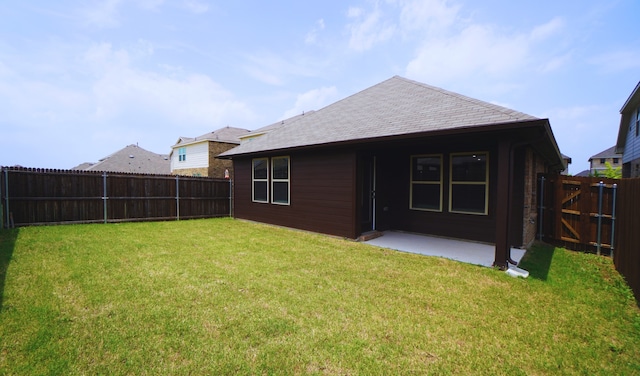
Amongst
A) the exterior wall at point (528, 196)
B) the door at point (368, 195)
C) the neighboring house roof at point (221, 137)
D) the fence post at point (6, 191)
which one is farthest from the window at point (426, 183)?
the neighboring house roof at point (221, 137)

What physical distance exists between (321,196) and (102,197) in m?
7.87

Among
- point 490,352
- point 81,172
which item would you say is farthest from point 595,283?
point 81,172

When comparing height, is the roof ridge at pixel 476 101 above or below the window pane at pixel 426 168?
above

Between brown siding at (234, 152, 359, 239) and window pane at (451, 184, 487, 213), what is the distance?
2.58m

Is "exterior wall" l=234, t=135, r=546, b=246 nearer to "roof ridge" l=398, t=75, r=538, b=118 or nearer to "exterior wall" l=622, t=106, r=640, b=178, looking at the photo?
"roof ridge" l=398, t=75, r=538, b=118

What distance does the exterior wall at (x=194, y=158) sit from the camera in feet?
81.7

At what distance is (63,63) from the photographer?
1130 centimetres

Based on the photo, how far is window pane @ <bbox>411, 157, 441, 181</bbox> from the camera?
7461 mm

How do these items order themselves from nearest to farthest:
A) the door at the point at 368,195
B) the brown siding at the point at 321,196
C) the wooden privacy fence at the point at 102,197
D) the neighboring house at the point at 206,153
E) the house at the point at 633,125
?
the brown siding at the point at 321,196
the door at the point at 368,195
the wooden privacy fence at the point at 102,197
the house at the point at 633,125
the neighboring house at the point at 206,153

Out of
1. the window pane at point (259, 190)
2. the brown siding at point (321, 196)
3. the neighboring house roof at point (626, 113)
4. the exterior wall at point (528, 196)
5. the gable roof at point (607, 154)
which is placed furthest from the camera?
the gable roof at point (607, 154)

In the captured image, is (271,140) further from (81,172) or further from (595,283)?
(595,283)

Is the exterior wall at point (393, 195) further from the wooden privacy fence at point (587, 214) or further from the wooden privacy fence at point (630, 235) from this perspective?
the wooden privacy fence at point (630, 235)

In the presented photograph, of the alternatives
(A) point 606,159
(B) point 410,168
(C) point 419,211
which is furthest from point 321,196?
(A) point 606,159

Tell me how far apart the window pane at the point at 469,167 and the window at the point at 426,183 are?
366 millimetres
